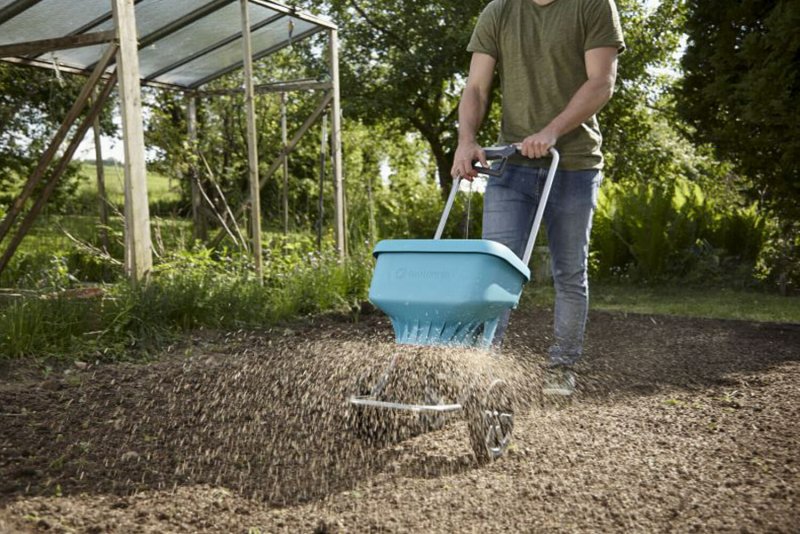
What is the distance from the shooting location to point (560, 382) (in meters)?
3.39

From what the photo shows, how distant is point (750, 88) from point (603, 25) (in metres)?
3.68

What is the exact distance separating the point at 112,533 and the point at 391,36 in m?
10.3

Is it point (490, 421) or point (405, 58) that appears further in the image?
point (405, 58)

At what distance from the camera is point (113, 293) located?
4859 millimetres

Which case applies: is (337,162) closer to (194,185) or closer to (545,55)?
(194,185)

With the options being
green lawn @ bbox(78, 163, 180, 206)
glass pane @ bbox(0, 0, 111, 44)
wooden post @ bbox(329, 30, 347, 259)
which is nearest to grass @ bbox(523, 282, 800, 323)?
wooden post @ bbox(329, 30, 347, 259)

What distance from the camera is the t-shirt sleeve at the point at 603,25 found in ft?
10.1

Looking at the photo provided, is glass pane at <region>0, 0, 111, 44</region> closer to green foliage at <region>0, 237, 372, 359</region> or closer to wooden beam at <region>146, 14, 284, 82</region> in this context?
wooden beam at <region>146, 14, 284, 82</region>

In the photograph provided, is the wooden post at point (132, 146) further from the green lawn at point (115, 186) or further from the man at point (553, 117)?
the green lawn at point (115, 186)

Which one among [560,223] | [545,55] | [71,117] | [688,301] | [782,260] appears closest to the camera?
[545,55]

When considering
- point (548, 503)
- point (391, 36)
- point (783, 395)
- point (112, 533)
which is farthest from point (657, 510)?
point (391, 36)

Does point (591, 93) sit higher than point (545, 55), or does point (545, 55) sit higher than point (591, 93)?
point (545, 55)

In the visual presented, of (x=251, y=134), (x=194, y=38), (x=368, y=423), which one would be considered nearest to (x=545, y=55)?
(x=368, y=423)

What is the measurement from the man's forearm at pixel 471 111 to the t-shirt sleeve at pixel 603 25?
Answer: 505 mm
